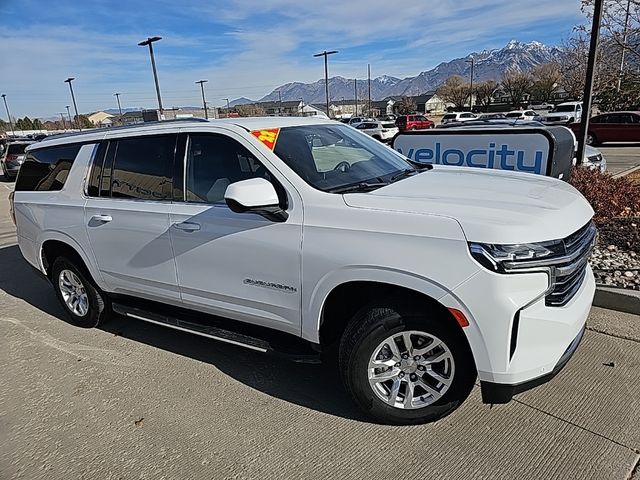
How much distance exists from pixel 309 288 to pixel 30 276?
17.3ft

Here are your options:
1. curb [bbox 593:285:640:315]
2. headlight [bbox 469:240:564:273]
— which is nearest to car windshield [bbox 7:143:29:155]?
curb [bbox 593:285:640:315]

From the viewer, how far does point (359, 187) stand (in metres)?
3.00

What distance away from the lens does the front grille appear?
7.77 ft

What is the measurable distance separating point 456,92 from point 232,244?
8045cm

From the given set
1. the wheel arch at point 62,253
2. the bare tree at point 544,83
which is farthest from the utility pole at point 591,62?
the bare tree at point 544,83

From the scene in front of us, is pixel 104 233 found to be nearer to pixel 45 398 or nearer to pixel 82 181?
pixel 82 181

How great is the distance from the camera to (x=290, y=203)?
2863 mm

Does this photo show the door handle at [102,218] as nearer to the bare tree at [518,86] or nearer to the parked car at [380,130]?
the parked car at [380,130]

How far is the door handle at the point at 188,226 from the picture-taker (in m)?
3.23

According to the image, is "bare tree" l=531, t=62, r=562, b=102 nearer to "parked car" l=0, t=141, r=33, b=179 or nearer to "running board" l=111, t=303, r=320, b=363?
"parked car" l=0, t=141, r=33, b=179

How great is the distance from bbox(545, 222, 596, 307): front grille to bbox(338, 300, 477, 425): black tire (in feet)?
1.72

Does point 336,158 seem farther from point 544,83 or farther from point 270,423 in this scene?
point 544,83

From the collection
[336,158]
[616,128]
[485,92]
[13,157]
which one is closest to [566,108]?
[616,128]

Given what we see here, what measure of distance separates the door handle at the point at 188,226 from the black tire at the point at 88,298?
1.51 meters
